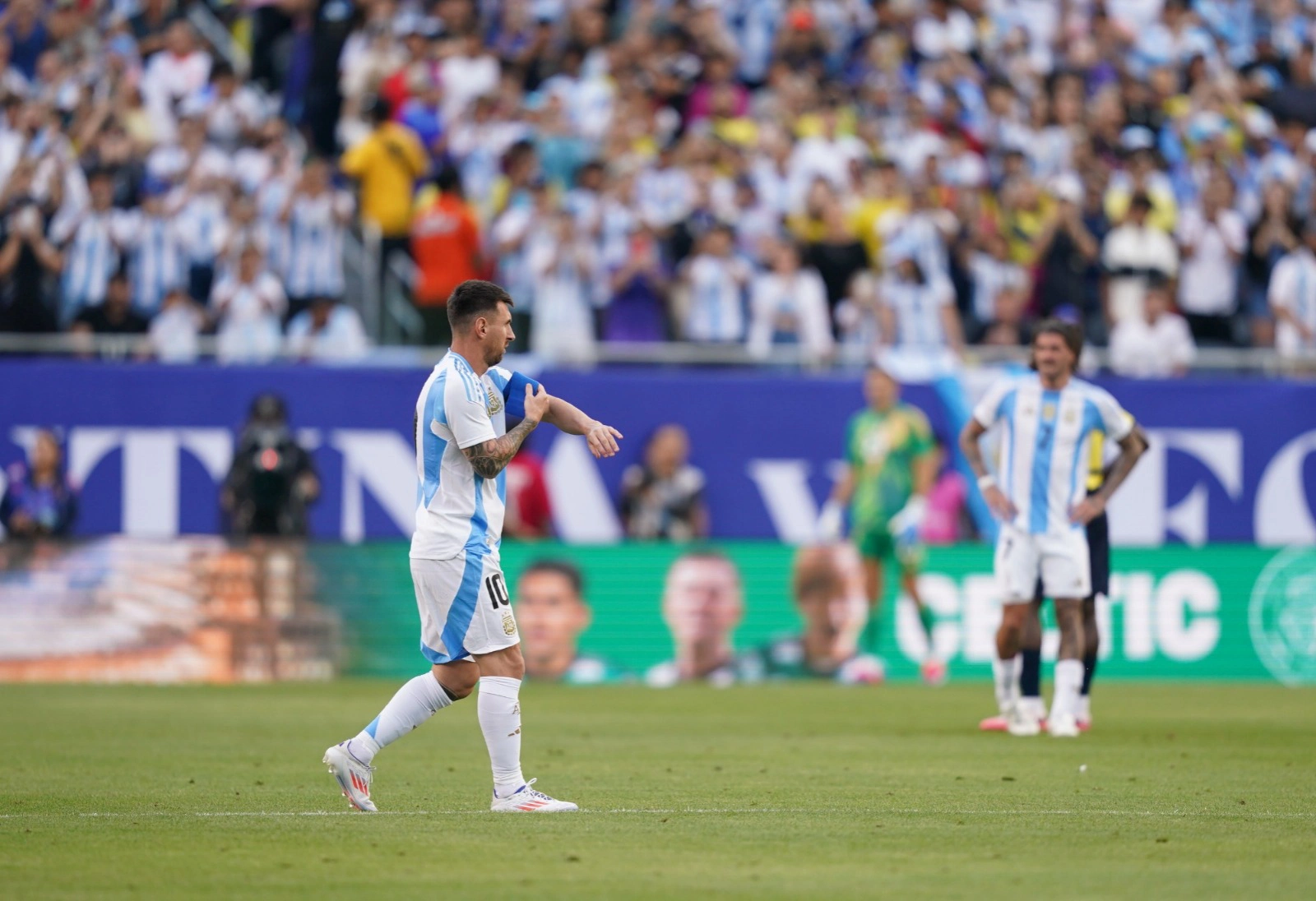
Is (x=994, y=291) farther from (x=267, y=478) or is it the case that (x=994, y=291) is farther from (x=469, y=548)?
(x=469, y=548)

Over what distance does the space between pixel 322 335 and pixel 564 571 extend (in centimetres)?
343

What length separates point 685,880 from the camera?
7.34 m

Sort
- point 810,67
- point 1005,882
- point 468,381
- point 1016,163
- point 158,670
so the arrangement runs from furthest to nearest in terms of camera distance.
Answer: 1. point 810,67
2. point 1016,163
3. point 158,670
4. point 468,381
5. point 1005,882

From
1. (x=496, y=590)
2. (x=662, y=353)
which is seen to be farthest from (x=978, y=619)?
(x=496, y=590)

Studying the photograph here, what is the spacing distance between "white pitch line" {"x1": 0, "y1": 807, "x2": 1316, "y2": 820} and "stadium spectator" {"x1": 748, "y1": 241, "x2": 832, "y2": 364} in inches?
482

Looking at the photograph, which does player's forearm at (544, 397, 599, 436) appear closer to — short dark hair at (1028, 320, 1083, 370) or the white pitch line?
the white pitch line

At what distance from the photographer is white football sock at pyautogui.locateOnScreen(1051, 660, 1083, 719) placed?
45.0ft

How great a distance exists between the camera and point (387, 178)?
71.3ft

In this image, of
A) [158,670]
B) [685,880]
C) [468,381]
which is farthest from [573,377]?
[685,880]

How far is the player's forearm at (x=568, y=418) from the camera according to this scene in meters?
9.27

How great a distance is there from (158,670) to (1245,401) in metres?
11.2

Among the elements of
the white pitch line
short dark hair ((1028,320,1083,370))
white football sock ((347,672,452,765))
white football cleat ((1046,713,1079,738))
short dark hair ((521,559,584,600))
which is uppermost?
short dark hair ((1028,320,1083,370))

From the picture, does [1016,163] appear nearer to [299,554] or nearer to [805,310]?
[805,310]

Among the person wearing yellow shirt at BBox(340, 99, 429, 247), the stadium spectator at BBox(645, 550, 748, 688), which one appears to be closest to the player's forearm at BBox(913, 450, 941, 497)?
the stadium spectator at BBox(645, 550, 748, 688)
